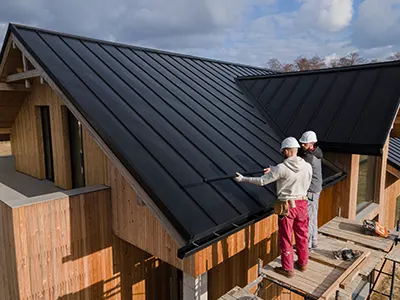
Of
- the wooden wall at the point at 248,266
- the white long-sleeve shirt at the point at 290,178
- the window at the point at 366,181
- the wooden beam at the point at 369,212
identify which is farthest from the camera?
the window at the point at 366,181

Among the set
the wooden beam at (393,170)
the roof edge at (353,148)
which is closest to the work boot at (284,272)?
the roof edge at (353,148)

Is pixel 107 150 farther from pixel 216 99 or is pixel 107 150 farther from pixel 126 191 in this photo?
pixel 216 99

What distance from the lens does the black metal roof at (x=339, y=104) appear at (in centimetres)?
682

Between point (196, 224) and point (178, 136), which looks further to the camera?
point (178, 136)

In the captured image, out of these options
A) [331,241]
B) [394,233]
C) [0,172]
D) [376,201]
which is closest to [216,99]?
[331,241]

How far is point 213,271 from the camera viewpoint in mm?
6867

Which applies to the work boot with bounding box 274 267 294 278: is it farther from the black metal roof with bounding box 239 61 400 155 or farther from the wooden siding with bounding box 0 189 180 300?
the black metal roof with bounding box 239 61 400 155

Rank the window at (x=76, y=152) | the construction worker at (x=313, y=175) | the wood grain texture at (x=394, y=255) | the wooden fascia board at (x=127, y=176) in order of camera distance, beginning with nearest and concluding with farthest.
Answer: the wooden fascia board at (x=127, y=176)
the construction worker at (x=313, y=175)
the wood grain texture at (x=394, y=255)
the window at (x=76, y=152)

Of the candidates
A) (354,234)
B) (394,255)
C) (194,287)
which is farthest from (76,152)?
(394,255)

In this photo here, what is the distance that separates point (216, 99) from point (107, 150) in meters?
4.24

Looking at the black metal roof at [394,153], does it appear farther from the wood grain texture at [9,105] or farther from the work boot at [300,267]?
the wood grain texture at [9,105]

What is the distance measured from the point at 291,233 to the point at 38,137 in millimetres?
→ 6993

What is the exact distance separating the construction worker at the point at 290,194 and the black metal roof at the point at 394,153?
27.9ft

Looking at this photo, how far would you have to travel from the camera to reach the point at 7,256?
5250 millimetres
